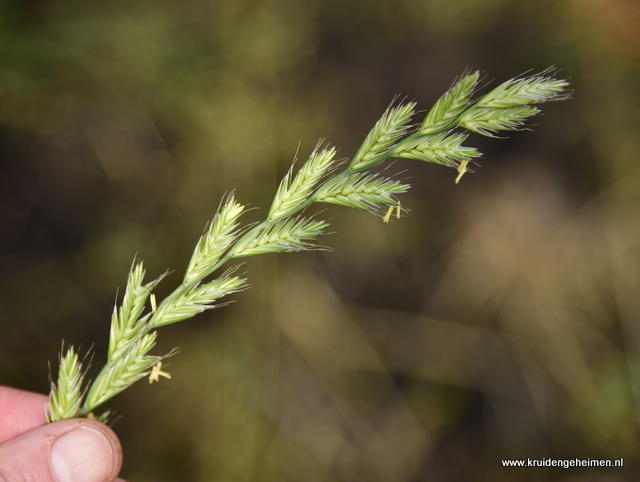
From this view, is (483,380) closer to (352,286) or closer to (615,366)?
(615,366)

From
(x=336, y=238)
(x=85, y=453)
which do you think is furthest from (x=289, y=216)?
(x=336, y=238)

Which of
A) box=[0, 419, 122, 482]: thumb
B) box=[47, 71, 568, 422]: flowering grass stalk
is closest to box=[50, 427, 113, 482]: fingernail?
box=[0, 419, 122, 482]: thumb

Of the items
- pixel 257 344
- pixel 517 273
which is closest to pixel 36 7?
pixel 257 344

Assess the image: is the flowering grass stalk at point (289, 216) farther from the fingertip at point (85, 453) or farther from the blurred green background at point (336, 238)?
the blurred green background at point (336, 238)

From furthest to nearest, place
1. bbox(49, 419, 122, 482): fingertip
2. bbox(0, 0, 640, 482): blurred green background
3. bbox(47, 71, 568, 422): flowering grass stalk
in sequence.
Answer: bbox(0, 0, 640, 482): blurred green background
bbox(49, 419, 122, 482): fingertip
bbox(47, 71, 568, 422): flowering grass stalk

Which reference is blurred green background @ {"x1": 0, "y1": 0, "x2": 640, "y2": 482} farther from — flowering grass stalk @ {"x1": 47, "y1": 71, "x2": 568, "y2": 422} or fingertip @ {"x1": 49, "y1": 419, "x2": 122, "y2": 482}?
flowering grass stalk @ {"x1": 47, "y1": 71, "x2": 568, "y2": 422}
